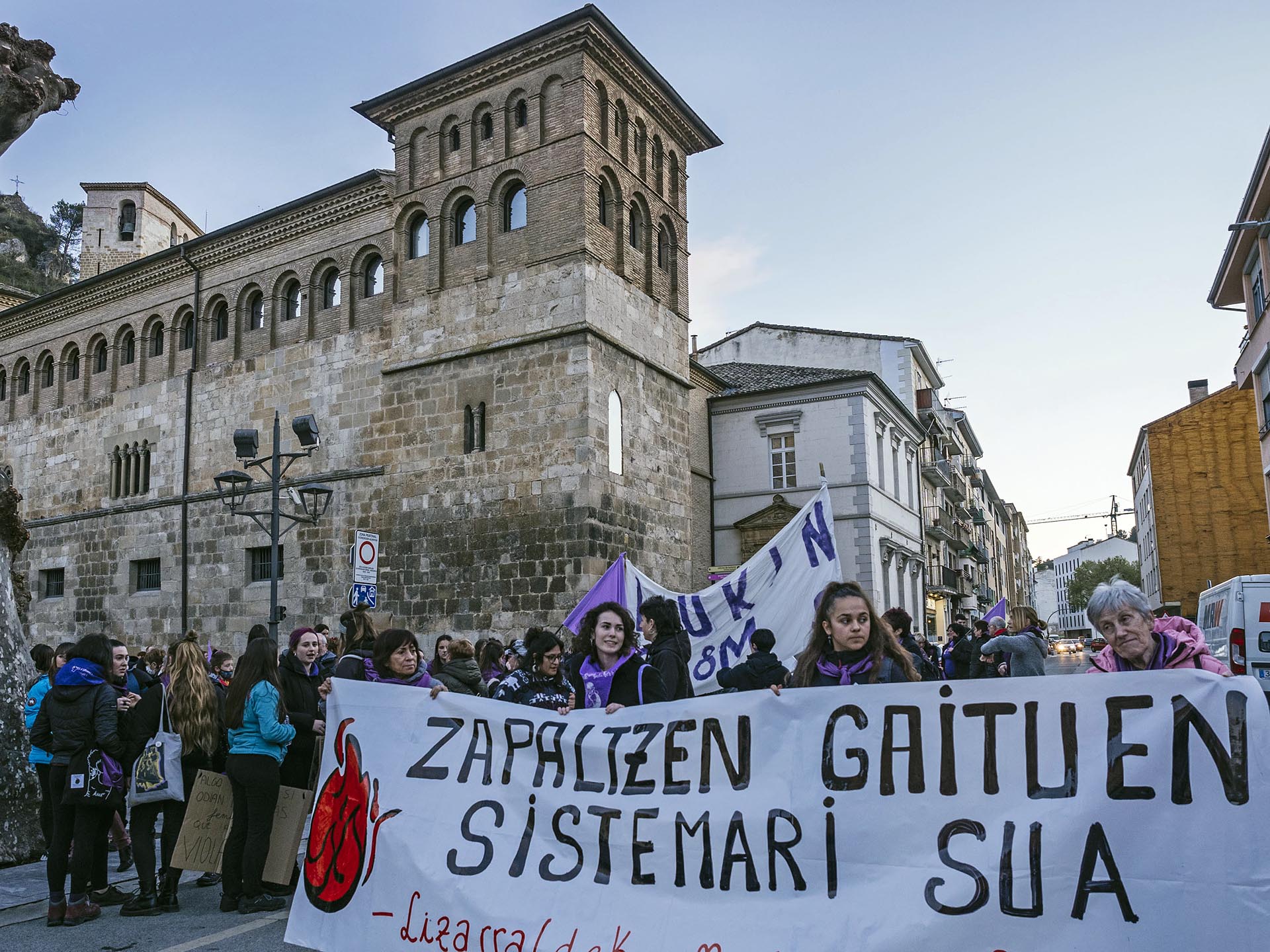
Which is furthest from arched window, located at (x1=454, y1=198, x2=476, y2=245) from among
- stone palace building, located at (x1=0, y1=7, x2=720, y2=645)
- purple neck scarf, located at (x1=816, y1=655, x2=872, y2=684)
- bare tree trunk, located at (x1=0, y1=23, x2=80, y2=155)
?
purple neck scarf, located at (x1=816, y1=655, x2=872, y2=684)

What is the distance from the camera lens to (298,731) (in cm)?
614

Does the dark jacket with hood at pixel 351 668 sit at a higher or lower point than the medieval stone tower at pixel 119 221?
lower

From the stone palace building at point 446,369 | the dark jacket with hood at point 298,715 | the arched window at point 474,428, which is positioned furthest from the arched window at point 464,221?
the dark jacket with hood at point 298,715

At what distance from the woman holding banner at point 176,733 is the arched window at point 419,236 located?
16.0 meters

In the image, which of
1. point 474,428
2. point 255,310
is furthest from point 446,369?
point 255,310

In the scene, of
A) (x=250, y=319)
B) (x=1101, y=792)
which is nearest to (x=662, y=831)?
(x=1101, y=792)

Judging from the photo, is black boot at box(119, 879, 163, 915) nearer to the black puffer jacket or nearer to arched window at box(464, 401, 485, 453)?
the black puffer jacket

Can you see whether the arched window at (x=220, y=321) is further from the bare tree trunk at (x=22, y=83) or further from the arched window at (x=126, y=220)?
the arched window at (x=126, y=220)

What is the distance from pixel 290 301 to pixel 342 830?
20.4 meters

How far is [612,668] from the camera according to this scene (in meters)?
5.20

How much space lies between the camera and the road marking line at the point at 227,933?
523cm

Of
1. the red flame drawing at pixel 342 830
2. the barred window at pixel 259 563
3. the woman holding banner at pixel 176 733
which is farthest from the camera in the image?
the barred window at pixel 259 563

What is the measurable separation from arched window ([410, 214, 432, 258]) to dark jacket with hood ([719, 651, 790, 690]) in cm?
1553

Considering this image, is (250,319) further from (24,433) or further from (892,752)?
(892,752)
